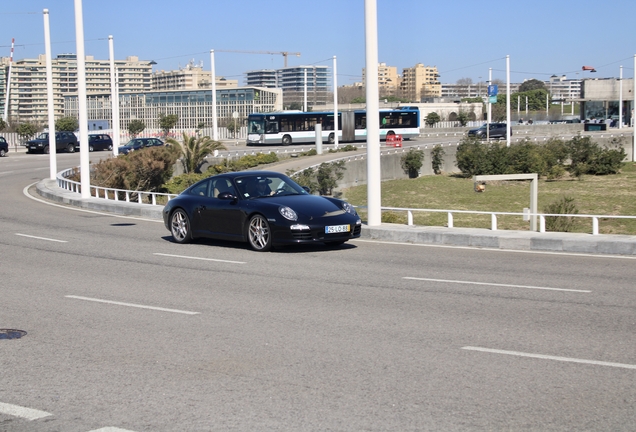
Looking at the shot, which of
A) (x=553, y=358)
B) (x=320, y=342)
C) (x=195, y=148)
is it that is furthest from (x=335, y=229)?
(x=195, y=148)

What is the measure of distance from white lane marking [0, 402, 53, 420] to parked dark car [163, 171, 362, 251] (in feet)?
27.3

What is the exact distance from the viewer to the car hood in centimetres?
A: 1412

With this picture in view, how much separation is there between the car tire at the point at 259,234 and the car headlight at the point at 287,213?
364mm

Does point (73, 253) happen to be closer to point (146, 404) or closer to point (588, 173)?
point (146, 404)

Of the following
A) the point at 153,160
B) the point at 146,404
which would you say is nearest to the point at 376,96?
the point at 146,404

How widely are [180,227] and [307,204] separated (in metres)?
A: 2.97

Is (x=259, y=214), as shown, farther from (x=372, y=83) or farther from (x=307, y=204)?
(x=372, y=83)

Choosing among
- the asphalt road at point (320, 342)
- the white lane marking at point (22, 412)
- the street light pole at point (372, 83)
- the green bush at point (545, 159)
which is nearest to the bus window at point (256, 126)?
the green bush at point (545, 159)

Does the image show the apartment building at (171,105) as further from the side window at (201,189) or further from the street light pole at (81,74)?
the side window at (201,189)

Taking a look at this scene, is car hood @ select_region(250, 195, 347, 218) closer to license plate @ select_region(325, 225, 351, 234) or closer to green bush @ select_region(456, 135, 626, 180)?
license plate @ select_region(325, 225, 351, 234)

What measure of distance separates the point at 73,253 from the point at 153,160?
1940cm

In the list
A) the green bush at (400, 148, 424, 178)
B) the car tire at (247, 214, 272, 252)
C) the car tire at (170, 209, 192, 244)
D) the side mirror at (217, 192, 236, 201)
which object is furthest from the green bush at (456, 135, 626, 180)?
the car tire at (247, 214, 272, 252)

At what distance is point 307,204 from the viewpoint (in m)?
14.5

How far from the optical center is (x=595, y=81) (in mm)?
107812
